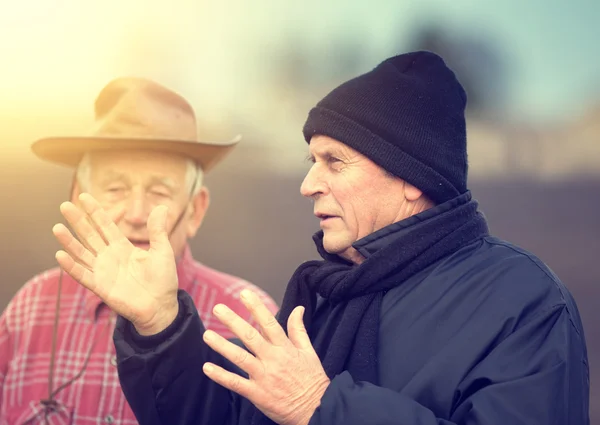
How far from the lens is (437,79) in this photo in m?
1.77

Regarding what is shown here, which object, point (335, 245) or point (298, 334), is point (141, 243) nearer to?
point (335, 245)

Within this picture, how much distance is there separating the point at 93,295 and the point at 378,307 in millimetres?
1129

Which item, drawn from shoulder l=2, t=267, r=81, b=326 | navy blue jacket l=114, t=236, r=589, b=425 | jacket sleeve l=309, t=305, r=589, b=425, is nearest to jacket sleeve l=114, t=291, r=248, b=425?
navy blue jacket l=114, t=236, r=589, b=425

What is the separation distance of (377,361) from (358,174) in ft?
1.36

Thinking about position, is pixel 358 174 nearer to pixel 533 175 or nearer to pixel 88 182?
pixel 88 182

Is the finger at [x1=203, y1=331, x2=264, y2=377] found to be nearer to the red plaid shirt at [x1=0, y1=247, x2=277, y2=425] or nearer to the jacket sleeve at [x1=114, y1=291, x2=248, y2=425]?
the jacket sleeve at [x1=114, y1=291, x2=248, y2=425]

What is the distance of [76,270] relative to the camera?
1.61 m

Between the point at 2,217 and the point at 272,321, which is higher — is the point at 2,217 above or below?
below

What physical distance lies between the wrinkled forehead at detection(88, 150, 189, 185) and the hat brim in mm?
18

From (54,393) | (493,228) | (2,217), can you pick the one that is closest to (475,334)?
(54,393)

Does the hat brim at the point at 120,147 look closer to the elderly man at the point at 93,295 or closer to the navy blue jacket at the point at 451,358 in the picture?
the elderly man at the point at 93,295

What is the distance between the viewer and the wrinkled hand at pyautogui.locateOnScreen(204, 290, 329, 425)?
4.49ft

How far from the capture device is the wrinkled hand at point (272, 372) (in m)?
1.37

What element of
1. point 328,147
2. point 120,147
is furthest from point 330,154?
point 120,147
